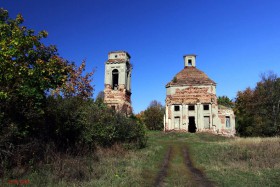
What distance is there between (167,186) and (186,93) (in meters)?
31.1

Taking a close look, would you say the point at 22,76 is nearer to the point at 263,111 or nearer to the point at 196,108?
the point at 196,108

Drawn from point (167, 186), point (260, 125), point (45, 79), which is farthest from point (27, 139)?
point (260, 125)

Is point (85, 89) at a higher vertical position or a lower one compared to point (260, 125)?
higher

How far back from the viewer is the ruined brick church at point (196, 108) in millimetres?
39781

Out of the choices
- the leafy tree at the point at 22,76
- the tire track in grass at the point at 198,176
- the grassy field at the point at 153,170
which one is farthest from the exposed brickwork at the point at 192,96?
the leafy tree at the point at 22,76

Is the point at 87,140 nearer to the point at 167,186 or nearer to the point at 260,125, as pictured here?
the point at 167,186

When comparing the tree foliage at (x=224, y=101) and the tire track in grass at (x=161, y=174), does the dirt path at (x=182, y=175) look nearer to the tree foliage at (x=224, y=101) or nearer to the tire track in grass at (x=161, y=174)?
the tire track in grass at (x=161, y=174)

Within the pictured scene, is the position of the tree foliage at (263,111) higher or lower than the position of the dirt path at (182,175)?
higher

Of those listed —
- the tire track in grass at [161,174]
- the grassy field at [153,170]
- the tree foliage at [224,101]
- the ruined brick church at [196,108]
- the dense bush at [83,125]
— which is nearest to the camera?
the grassy field at [153,170]

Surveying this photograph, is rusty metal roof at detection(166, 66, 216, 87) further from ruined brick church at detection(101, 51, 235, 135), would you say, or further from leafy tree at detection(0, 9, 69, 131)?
leafy tree at detection(0, 9, 69, 131)

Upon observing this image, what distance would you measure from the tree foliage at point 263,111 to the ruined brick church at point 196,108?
706cm

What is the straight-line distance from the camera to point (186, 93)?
4075cm

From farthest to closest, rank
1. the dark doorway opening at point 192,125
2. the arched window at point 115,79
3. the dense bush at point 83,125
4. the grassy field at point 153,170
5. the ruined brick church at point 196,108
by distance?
the dark doorway opening at point 192,125
the arched window at point 115,79
the ruined brick church at point 196,108
the dense bush at point 83,125
the grassy field at point 153,170

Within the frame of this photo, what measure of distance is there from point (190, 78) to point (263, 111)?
51.9 ft
